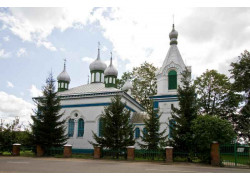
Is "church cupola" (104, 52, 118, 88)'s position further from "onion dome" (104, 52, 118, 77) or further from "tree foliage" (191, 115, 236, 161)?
"tree foliage" (191, 115, 236, 161)

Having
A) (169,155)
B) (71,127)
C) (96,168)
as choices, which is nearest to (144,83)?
(71,127)

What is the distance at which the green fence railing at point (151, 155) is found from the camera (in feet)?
51.2

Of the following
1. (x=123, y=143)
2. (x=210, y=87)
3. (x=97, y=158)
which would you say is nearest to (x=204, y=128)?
(x=123, y=143)

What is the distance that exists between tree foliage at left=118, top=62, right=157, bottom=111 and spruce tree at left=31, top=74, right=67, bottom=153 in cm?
1727

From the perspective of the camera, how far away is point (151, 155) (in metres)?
16.3

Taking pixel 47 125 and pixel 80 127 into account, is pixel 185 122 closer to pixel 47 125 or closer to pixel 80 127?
pixel 47 125

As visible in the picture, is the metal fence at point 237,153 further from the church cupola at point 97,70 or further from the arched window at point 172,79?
the church cupola at point 97,70

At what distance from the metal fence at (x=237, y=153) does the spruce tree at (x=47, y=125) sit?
1235 cm

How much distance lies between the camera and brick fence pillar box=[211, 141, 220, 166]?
13.9m

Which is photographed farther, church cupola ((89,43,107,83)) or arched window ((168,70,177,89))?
church cupola ((89,43,107,83))

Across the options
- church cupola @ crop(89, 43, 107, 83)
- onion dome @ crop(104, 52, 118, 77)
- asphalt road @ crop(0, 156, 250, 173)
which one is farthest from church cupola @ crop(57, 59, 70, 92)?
asphalt road @ crop(0, 156, 250, 173)

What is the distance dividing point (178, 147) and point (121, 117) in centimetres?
461

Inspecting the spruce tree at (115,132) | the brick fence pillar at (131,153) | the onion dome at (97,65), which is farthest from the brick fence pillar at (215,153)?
the onion dome at (97,65)

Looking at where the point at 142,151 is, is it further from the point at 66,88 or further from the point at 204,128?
the point at 66,88
